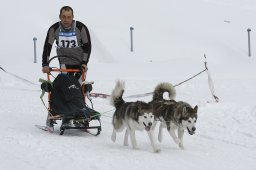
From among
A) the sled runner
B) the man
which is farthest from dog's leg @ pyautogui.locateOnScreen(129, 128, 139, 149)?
the man

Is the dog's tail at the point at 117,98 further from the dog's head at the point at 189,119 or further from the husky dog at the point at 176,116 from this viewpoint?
the dog's head at the point at 189,119

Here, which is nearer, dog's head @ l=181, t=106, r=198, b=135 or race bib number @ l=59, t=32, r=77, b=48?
dog's head @ l=181, t=106, r=198, b=135

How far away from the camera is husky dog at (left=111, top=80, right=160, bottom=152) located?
18.9 feet

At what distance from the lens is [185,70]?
15.9 metres

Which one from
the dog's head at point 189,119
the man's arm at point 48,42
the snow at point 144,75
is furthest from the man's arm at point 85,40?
the dog's head at point 189,119

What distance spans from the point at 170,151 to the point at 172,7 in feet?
65.8

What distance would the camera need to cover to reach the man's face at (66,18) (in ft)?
22.5

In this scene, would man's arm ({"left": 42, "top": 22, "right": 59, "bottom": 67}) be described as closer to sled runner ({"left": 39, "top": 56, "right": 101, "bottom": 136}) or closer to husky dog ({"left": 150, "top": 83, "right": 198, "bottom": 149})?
sled runner ({"left": 39, "top": 56, "right": 101, "bottom": 136})

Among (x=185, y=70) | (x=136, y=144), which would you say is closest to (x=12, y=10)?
(x=185, y=70)

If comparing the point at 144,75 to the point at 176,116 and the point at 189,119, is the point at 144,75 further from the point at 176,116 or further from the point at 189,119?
the point at 189,119

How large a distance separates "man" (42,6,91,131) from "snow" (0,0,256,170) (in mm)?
939

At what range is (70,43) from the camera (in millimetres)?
7090

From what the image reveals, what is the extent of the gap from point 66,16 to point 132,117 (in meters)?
1.82

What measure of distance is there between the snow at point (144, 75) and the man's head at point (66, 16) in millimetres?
1467
